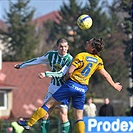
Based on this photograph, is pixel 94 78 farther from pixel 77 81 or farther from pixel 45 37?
pixel 77 81

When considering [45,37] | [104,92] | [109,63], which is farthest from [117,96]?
[45,37]

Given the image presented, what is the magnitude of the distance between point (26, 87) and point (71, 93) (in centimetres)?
3695

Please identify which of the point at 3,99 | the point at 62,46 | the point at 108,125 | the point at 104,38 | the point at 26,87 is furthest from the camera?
the point at 104,38

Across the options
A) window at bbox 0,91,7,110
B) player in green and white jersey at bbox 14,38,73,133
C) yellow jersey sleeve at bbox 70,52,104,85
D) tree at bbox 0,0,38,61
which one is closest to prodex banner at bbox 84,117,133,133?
player in green and white jersey at bbox 14,38,73,133

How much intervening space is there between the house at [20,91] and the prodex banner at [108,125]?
2333 centimetres

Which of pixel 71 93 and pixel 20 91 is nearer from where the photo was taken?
pixel 71 93

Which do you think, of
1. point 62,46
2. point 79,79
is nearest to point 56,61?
point 62,46

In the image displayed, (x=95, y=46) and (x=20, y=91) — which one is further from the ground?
(x=20, y=91)

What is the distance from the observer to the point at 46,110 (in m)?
11.7

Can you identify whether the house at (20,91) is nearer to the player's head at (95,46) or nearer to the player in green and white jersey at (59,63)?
the player in green and white jersey at (59,63)

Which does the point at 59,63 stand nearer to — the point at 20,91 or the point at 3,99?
the point at 3,99

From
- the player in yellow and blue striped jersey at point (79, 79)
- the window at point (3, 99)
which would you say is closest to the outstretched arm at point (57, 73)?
the player in yellow and blue striped jersey at point (79, 79)

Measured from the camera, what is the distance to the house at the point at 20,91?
4419 centimetres

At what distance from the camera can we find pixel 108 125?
18.8m
